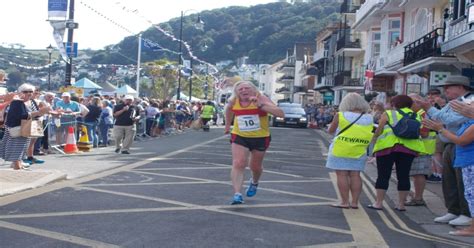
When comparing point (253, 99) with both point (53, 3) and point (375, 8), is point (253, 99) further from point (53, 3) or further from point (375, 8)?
point (375, 8)

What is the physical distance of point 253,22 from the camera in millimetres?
106812

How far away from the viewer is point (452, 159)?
8.86 meters

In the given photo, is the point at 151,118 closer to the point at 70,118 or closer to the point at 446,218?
the point at 70,118

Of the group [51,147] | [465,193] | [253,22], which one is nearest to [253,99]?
[465,193]

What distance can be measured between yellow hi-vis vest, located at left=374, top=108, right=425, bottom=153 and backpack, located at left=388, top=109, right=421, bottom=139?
45mm

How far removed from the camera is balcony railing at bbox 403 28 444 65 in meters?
23.2

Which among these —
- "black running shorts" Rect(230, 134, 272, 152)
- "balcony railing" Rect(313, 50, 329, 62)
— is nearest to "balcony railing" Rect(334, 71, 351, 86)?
"balcony railing" Rect(313, 50, 329, 62)

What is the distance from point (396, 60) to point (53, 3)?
16.2 m

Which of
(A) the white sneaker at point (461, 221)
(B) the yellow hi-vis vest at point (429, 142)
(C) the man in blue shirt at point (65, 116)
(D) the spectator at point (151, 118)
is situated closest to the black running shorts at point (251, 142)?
(B) the yellow hi-vis vest at point (429, 142)

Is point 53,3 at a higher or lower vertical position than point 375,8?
lower

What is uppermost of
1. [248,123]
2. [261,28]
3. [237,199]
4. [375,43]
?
[261,28]

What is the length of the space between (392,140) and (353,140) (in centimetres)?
60

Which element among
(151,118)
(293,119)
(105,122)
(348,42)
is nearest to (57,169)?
(105,122)

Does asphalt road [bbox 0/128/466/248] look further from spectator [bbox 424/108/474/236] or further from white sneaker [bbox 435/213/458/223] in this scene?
spectator [bbox 424/108/474/236]
